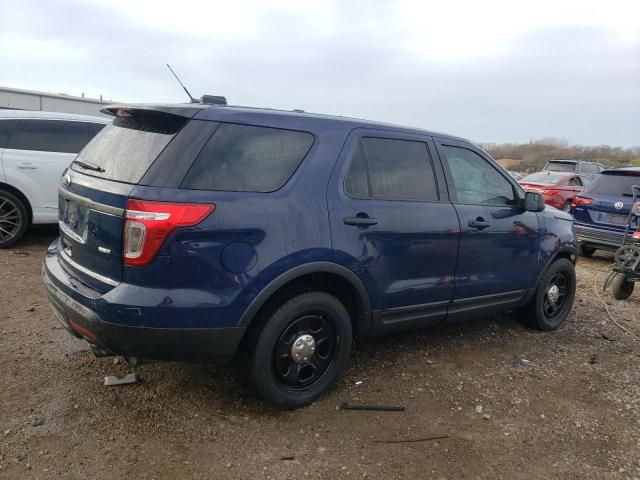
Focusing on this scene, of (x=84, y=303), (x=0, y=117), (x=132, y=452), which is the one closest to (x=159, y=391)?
(x=132, y=452)

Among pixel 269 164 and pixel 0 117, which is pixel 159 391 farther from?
pixel 0 117

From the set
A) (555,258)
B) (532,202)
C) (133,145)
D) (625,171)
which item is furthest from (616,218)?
(133,145)

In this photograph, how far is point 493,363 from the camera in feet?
13.8

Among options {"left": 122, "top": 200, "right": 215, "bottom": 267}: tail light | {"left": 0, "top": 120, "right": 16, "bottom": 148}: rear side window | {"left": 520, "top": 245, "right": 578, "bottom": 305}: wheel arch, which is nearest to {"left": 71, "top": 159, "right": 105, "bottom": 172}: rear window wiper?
{"left": 122, "top": 200, "right": 215, "bottom": 267}: tail light

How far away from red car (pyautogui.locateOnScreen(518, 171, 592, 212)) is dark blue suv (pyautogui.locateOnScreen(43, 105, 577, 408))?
9.49 metres

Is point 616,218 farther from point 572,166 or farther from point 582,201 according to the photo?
point 572,166

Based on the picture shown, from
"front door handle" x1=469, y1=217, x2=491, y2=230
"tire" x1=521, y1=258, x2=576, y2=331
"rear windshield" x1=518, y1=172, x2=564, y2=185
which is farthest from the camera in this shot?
"rear windshield" x1=518, y1=172, x2=564, y2=185

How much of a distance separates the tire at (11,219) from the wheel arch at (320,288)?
5.03 meters

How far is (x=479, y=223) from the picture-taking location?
4.04 metres

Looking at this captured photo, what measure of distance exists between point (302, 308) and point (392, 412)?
2.97ft

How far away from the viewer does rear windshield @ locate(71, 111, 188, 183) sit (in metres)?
2.84

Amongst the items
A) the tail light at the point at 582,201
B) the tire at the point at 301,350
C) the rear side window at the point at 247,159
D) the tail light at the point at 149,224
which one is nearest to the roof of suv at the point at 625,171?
the tail light at the point at 582,201

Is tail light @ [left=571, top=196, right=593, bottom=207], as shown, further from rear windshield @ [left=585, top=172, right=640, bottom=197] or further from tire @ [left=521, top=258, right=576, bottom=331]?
tire @ [left=521, top=258, right=576, bottom=331]

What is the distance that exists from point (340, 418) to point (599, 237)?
6656 millimetres
